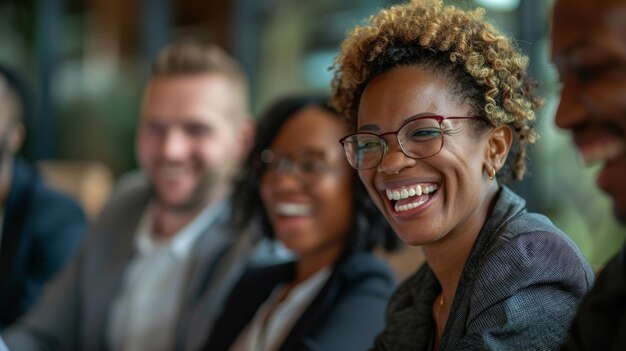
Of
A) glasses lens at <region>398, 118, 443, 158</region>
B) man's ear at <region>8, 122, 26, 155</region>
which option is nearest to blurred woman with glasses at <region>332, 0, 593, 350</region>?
glasses lens at <region>398, 118, 443, 158</region>

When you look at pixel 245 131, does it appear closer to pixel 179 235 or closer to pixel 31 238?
pixel 179 235

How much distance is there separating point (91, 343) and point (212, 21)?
13.2 feet

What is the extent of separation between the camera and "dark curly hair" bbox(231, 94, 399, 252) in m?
1.90

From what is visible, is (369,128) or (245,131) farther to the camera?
(245,131)

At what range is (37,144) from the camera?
287 inches

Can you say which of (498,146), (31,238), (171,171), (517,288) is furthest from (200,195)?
(517,288)

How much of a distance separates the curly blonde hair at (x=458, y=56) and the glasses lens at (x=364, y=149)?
91 mm

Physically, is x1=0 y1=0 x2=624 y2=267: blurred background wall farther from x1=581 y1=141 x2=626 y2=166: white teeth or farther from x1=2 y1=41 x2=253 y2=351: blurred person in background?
x1=581 y1=141 x2=626 y2=166: white teeth

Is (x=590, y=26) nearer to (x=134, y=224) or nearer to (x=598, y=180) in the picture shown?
(x=598, y=180)

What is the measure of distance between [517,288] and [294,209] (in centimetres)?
90

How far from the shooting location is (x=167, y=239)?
2.58 metres

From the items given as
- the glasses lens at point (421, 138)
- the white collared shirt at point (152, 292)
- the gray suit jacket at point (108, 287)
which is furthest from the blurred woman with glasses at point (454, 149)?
the white collared shirt at point (152, 292)

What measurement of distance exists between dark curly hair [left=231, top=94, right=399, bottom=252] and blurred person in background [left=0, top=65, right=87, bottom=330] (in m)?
0.89

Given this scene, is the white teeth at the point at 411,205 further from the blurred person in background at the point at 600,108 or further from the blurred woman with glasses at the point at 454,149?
the blurred person in background at the point at 600,108
